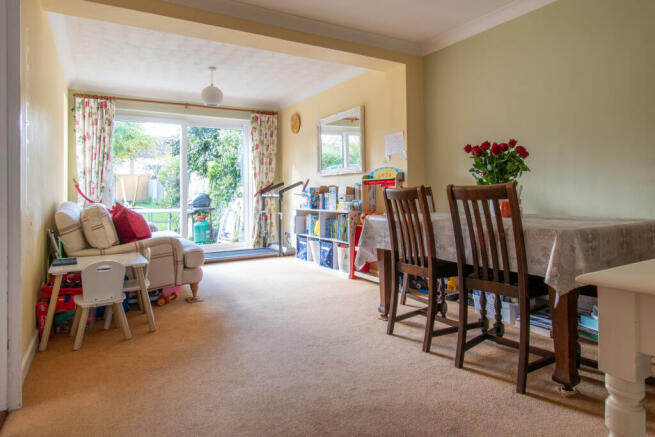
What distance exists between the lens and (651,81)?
253cm

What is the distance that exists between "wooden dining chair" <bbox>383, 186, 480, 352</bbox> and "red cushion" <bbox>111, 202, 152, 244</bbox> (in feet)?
7.10

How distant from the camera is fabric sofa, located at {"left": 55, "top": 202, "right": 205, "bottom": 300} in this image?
9.96 ft

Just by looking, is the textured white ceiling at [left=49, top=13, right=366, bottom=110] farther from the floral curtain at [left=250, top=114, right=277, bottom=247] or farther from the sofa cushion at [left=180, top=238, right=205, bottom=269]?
the sofa cushion at [left=180, top=238, right=205, bottom=269]

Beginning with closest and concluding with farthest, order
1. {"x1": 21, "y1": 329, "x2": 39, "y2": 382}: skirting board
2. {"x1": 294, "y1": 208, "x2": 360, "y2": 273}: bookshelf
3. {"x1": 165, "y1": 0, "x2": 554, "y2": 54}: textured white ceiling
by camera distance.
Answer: {"x1": 21, "y1": 329, "x2": 39, "y2": 382}: skirting board, {"x1": 165, "y1": 0, "x2": 554, "y2": 54}: textured white ceiling, {"x1": 294, "y1": 208, "x2": 360, "y2": 273}: bookshelf

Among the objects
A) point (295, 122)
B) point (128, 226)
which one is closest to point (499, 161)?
point (128, 226)

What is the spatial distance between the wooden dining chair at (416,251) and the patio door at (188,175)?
14.1 feet

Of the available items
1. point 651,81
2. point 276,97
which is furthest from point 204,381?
point 276,97

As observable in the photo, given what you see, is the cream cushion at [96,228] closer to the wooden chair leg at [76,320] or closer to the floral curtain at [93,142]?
the wooden chair leg at [76,320]

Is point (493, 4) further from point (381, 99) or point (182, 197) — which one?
point (182, 197)

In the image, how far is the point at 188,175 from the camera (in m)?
6.15

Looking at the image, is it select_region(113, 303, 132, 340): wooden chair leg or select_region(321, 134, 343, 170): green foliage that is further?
select_region(321, 134, 343, 170): green foliage

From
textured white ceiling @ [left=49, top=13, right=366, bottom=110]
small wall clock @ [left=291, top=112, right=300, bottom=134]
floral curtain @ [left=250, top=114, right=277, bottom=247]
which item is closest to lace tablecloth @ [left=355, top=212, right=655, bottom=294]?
textured white ceiling @ [left=49, top=13, right=366, bottom=110]

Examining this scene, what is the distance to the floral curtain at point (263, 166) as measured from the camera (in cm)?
646

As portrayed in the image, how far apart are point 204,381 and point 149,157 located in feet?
15.4
